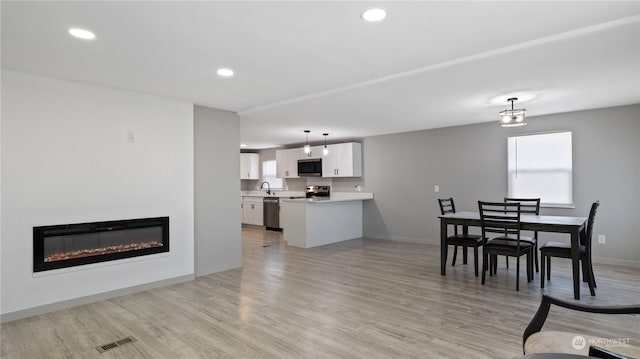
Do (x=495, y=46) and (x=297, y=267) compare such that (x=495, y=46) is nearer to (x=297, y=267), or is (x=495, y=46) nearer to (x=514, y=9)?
(x=514, y=9)

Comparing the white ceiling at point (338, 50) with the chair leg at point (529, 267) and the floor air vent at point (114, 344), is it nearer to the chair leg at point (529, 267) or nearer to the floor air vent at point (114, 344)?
the chair leg at point (529, 267)

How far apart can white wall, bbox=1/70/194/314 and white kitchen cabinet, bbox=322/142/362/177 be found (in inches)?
157

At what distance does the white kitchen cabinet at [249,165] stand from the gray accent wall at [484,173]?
346cm

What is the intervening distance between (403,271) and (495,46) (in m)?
3.03

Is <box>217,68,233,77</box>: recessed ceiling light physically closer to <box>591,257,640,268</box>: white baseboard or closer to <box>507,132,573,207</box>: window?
<box>507,132,573,207</box>: window

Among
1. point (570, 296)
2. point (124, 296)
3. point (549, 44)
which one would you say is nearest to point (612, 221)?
point (570, 296)

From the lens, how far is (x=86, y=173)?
141 inches

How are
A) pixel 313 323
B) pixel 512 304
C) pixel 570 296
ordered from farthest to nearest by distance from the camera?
1. pixel 570 296
2. pixel 512 304
3. pixel 313 323

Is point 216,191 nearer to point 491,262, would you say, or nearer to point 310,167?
point 491,262

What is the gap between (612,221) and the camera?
495 cm

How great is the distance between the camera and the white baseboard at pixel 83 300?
124 inches

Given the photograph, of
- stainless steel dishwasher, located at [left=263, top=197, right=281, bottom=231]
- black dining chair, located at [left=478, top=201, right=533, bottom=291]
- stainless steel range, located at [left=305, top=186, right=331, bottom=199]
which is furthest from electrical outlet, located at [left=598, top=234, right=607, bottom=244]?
stainless steel dishwasher, located at [left=263, top=197, right=281, bottom=231]

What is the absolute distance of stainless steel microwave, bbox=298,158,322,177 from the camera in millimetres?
8305

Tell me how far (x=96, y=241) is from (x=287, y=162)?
5.61 metres
